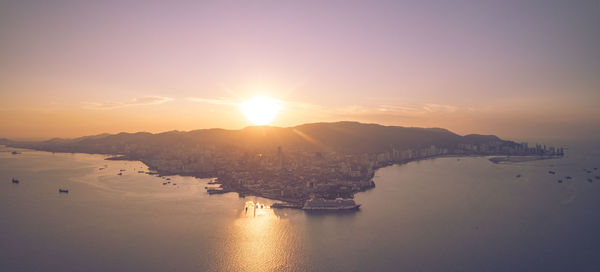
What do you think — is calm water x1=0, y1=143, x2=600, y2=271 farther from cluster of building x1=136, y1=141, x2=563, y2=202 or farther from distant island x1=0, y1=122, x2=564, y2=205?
distant island x1=0, y1=122, x2=564, y2=205

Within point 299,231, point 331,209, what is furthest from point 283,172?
point 299,231

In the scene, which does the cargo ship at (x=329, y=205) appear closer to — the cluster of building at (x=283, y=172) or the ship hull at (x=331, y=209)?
the ship hull at (x=331, y=209)

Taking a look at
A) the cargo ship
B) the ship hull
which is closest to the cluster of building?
the cargo ship

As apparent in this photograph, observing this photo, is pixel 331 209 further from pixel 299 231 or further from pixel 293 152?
pixel 293 152

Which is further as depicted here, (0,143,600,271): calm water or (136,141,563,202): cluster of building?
(136,141,563,202): cluster of building

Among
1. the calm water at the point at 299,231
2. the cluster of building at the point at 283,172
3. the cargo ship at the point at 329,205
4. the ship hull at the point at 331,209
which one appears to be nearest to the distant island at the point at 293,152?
the cluster of building at the point at 283,172

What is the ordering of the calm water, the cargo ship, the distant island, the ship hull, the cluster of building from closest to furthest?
1. the calm water
2. the ship hull
3. the cargo ship
4. the cluster of building
5. the distant island
